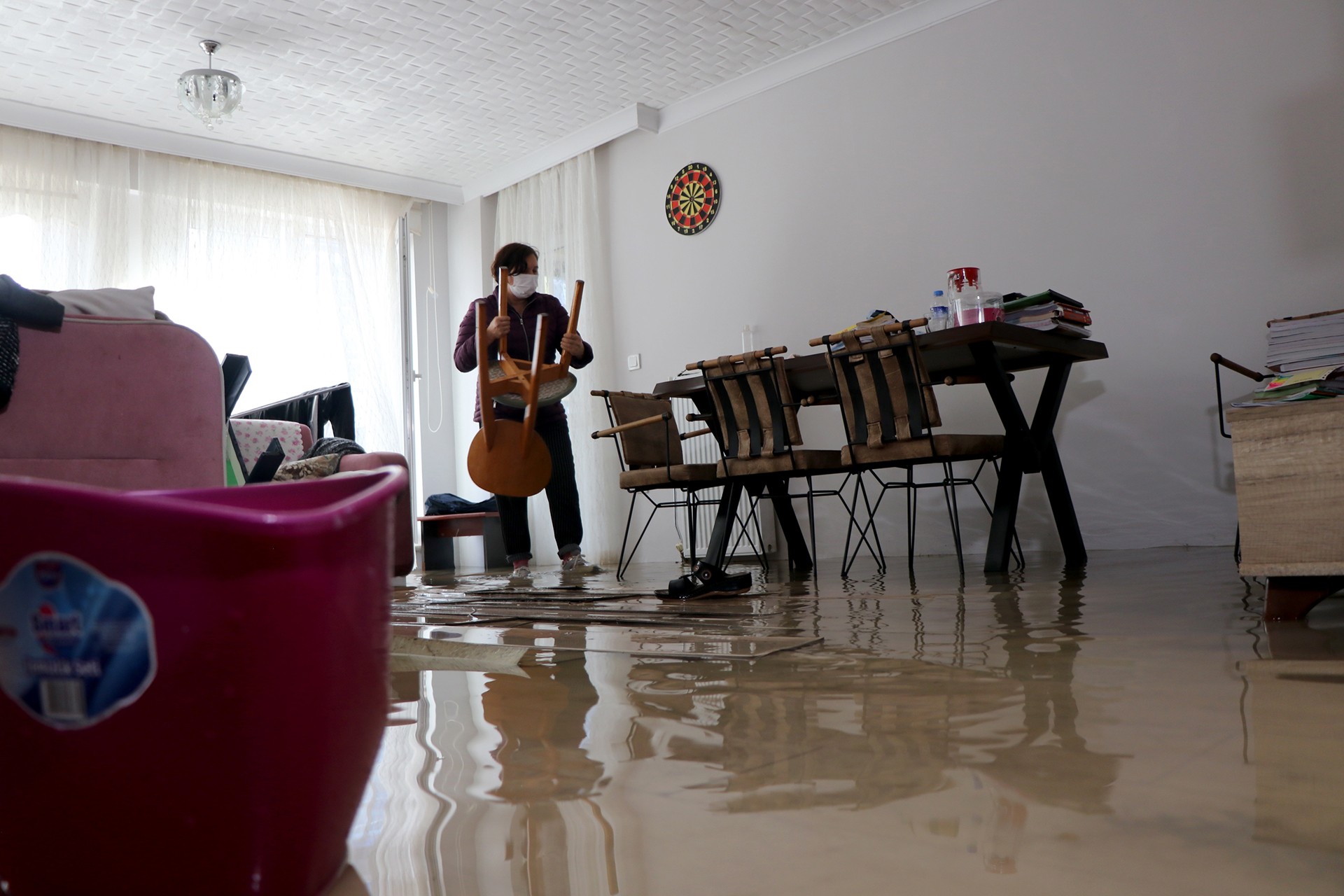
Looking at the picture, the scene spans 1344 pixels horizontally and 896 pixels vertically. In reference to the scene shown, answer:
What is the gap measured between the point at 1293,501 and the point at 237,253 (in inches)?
234

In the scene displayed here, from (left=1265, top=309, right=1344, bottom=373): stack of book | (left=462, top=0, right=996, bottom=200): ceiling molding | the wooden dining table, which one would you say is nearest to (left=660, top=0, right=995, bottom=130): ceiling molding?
(left=462, top=0, right=996, bottom=200): ceiling molding

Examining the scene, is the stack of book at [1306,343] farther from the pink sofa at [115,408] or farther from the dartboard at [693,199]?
the dartboard at [693,199]

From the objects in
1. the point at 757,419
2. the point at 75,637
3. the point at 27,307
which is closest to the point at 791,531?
the point at 757,419

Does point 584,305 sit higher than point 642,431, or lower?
higher

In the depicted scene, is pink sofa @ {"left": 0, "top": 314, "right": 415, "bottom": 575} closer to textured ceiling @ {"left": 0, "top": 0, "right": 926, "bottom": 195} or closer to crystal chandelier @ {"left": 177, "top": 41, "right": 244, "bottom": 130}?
crystal chandelier @ {"left": 177, "top": 41, "right": 244, "bottom": 130}

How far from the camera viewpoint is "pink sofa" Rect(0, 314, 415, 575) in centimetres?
157

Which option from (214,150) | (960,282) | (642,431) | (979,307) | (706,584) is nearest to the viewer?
(706,584)

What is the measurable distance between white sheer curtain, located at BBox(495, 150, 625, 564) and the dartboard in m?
0.61

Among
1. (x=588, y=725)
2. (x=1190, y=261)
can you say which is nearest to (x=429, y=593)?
(x=588, y=725)

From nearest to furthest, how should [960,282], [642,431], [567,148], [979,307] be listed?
[979,307], [960,282], [642,431], [567,148]

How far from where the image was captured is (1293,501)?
1.43 m

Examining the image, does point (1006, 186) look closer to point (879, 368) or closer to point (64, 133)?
point (879, 368)

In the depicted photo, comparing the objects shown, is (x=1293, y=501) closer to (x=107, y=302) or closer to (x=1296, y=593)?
(x=1296, y=593)

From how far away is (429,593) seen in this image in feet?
10.2
